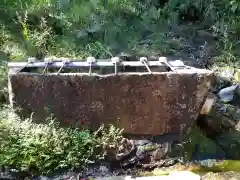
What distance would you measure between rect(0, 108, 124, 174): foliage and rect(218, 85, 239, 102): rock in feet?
6.92

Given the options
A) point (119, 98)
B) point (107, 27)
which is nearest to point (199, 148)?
point (119, 98)

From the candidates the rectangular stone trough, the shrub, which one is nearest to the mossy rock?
the rectangular stone trough

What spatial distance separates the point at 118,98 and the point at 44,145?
113cm

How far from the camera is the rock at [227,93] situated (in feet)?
19.6

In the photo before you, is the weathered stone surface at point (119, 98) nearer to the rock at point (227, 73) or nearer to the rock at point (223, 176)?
the rock at point (223, 176)

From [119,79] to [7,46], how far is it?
3033mm

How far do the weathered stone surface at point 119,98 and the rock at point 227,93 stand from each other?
4.14 feet

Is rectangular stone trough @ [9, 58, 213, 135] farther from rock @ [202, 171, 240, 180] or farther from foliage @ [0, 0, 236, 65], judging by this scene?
foliage @ [0, 0, 236, 65]

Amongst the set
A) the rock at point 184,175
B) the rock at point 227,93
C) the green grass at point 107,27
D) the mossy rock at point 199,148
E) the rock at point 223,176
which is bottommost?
the rock at point 184,175

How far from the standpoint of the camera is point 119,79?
186 inches

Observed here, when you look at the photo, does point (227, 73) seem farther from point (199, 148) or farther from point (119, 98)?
point (119, 98)

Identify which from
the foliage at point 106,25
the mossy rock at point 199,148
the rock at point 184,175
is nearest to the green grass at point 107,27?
the foliage at point 106,25

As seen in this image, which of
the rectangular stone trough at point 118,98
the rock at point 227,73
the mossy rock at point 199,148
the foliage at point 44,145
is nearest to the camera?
the foliage at point 44,145

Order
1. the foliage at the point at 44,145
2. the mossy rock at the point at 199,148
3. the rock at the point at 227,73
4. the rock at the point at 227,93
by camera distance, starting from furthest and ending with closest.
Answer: the rock at the point at 227,73 → the rock at the point at 227,93 → the mossy rock at the point at 199,148 → the foliage at the point at 44,145
